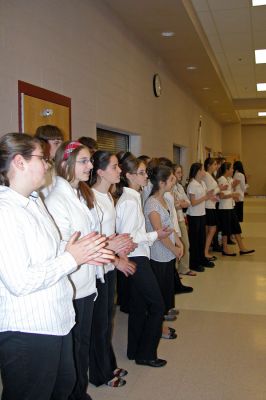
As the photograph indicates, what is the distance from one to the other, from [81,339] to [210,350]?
1.49 metres

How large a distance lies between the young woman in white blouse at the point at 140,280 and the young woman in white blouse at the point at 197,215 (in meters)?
3.04

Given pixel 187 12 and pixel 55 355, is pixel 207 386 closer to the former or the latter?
pixel 55 355

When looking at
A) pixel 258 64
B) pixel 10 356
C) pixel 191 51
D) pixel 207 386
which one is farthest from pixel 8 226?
pixel 258 64

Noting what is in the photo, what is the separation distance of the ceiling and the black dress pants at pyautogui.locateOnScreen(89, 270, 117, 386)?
3.75m

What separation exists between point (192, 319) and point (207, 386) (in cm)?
132

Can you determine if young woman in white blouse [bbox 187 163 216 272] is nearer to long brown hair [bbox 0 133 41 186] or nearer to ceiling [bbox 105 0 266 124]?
ceiling [bbox 105 0 266 124]

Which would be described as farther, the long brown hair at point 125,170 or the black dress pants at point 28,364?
the long brown hair at point 125,170

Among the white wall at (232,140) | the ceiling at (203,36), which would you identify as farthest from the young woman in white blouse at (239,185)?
the white wall at (232,140)

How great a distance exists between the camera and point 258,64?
9367 mm

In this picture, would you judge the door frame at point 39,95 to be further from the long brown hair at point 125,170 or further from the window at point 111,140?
the window at point 111,140

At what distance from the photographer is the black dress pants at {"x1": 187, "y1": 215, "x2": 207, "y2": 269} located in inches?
248

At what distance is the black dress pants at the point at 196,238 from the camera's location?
6.31m

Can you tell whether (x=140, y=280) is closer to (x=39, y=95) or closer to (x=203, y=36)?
(x=39, y=95)

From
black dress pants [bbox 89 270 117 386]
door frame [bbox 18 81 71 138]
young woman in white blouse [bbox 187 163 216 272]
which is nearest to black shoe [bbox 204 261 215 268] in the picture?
young woman in white blouse [bbox 187 163 216 272]
